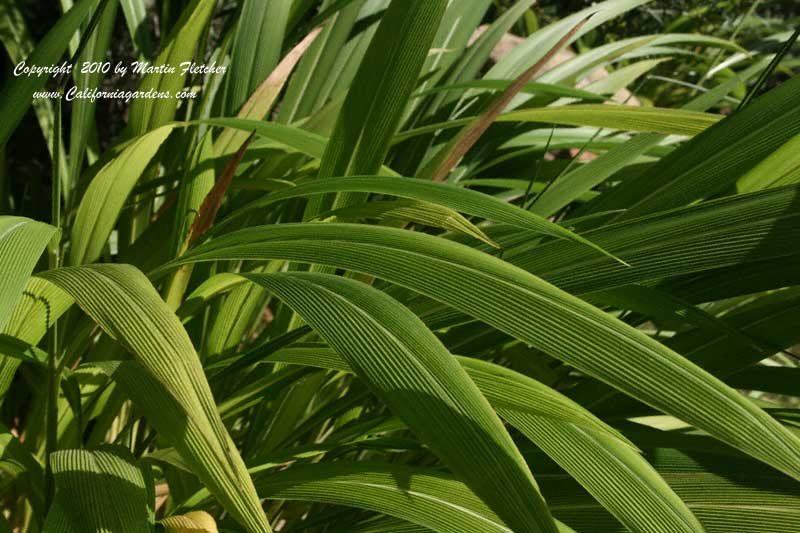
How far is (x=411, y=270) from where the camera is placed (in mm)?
469

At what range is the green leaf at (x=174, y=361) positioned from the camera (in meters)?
0.39

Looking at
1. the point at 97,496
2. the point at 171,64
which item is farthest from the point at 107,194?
the point at 97,496

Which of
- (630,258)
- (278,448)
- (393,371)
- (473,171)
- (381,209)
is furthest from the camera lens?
(473,171)

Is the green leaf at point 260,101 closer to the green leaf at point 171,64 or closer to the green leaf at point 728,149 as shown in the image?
the green leaf at point 171,64

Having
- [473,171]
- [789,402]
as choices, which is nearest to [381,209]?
[473,171]

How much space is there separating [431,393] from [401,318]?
47mm

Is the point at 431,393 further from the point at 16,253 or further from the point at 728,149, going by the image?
the point at 728,149

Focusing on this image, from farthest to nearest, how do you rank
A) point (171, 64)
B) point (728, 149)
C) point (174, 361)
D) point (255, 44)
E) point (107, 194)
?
point (255, 44) < point (171, 64) < point (107, 194) < point (728, 149) < point (174, 361)

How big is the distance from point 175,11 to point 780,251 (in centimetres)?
89

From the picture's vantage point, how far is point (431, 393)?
416mm

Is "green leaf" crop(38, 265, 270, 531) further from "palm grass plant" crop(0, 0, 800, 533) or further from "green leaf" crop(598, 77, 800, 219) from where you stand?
"green leaf" crop(598, 77, 800, 219)

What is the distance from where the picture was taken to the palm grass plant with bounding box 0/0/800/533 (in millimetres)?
418

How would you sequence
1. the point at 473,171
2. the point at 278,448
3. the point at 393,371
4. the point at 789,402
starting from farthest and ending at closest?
the point at 789,402 → the point at 473,171 → the point at 278,448 → the point at 393,371

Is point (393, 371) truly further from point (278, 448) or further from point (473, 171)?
point (473, 171)
